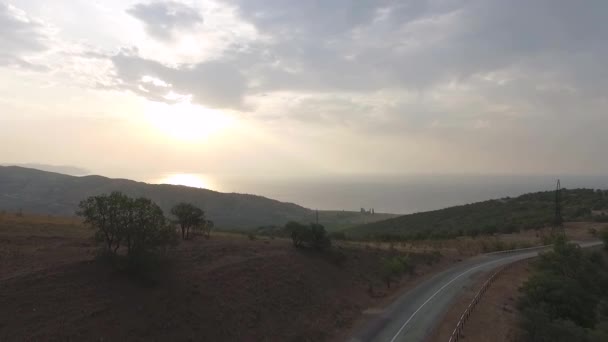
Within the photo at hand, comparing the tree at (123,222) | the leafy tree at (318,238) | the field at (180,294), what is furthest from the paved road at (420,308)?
the tree at (123,222)

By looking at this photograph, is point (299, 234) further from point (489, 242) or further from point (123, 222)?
point (489, 242)

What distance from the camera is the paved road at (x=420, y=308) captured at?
18.8m

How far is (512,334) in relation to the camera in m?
19.0

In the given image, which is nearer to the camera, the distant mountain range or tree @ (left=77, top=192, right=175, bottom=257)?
tree @ (left=77, top=192, right=175, bottom=257)

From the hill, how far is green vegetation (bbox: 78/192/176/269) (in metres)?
34.2

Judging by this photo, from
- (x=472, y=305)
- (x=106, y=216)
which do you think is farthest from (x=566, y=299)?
(x=106, y=216)

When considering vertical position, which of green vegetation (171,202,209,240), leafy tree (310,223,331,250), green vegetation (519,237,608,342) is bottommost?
green vegetation (519,237,608,342)

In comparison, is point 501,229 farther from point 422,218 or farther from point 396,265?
point 396,265

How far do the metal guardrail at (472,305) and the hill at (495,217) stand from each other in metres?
17.7

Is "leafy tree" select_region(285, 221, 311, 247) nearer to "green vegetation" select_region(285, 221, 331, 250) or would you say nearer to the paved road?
"green vegetation" select_region(285, 221, 331, 250)

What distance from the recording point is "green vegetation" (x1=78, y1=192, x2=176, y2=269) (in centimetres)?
1895

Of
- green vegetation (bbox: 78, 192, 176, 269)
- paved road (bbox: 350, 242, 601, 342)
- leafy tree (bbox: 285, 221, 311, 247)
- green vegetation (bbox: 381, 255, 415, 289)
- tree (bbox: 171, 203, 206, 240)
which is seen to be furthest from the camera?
leafy tree (bbox: 285, 221, 311, 247)

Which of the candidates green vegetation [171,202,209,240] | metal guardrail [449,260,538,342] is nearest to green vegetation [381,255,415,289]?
metal guardrail [449,260,538,342]

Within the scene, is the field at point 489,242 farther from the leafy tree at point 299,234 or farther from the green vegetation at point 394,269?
the leafy tree at point 299,234
